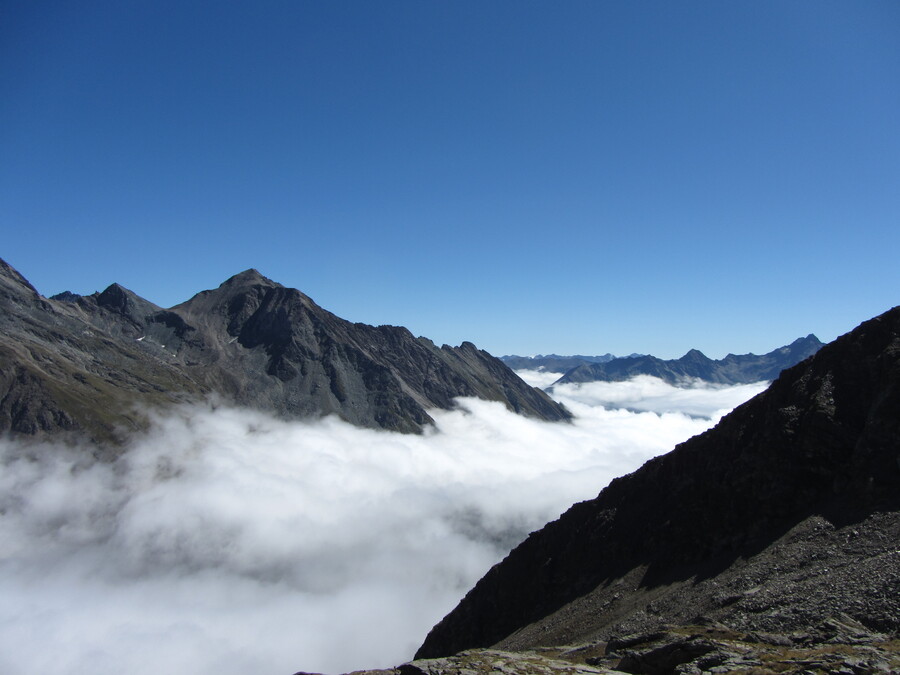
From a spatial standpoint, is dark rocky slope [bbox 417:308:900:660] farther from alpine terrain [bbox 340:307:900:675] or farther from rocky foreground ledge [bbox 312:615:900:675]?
rocky foreground ledge [bbox 312:615:900:675]

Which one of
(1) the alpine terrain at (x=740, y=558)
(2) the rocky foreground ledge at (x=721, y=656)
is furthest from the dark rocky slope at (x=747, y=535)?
(2) the rocky foreground ledge at (x=721, y=656)

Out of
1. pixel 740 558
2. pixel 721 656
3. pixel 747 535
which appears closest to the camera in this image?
pixel 721 656

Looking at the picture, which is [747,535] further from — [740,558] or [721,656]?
[721,656]

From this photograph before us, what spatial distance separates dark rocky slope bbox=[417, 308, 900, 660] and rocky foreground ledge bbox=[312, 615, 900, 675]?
3.80 m

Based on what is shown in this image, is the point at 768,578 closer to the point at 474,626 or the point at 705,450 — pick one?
the point at 705,450

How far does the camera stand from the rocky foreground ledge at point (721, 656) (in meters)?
29.5

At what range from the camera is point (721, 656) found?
113 ft

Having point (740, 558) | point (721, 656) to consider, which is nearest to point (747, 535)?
point (740, 558)

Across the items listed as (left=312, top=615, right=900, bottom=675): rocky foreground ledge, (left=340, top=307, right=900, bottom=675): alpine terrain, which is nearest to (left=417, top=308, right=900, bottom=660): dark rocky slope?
(left=340, top=307, right=900, bottom=675): alpine terrain

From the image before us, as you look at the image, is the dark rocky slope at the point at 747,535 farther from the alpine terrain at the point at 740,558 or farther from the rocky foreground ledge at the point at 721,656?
the rocky foreground ledge at the point at 721,656

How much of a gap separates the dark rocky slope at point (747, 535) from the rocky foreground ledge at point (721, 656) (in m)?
3.80

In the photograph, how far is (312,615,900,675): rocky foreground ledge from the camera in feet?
96.8

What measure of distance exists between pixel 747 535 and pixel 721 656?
37.3 m

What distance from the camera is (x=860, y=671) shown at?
27.7m
